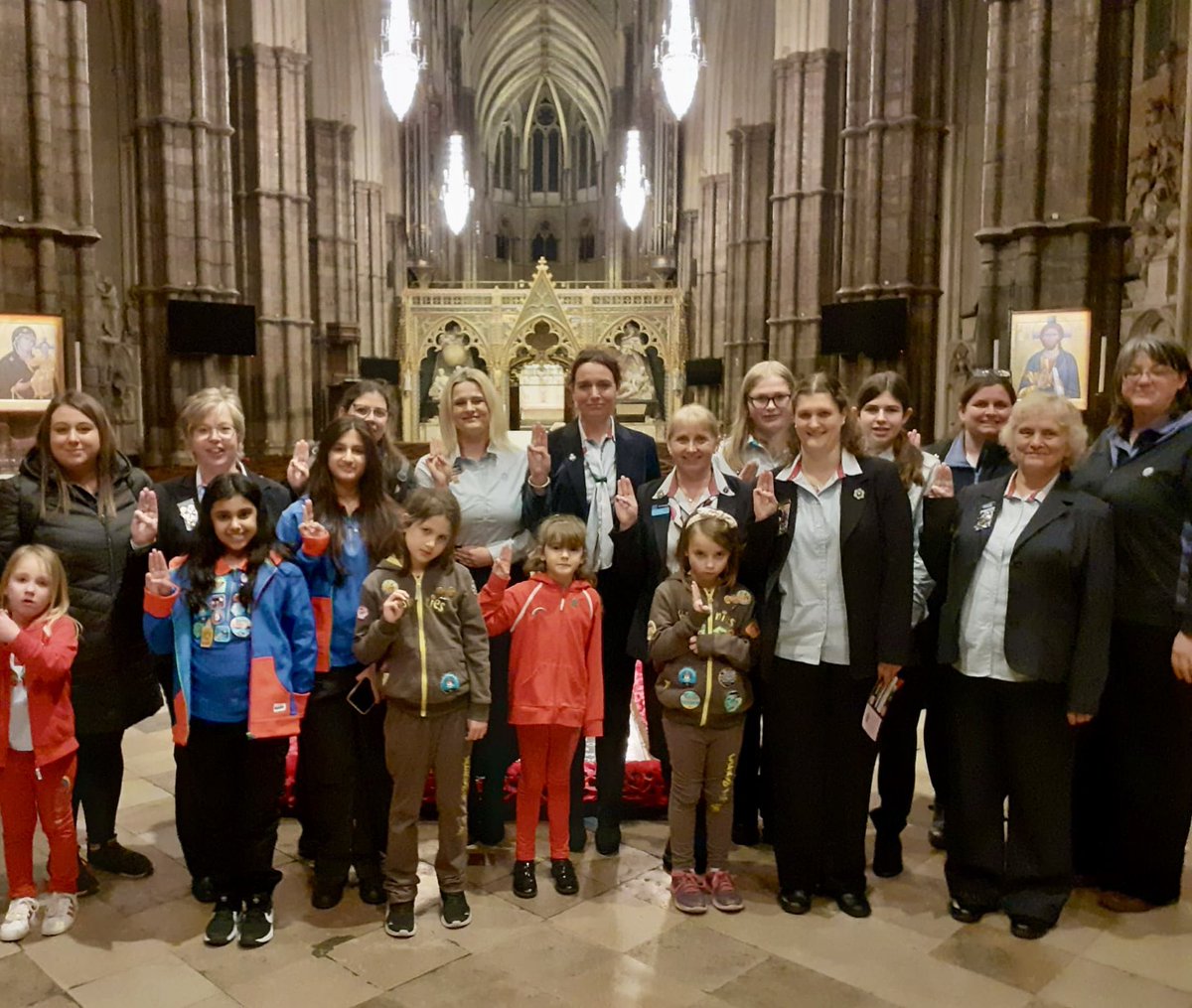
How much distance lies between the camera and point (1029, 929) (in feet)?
11.1

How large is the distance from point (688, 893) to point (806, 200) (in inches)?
711

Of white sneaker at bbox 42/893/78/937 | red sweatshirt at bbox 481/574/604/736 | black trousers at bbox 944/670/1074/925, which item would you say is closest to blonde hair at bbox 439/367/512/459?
red sweatshirt at bbox 481/574/604/736

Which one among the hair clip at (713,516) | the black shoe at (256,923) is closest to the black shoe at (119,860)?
the black shoe at (256,923)

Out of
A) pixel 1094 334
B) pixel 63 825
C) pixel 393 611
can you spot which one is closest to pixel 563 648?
pixel 393 611

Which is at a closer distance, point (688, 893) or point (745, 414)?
point (688, 893)

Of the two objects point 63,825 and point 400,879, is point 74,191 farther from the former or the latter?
point 400,879

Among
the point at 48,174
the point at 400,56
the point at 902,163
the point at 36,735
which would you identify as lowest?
the point at 36,735

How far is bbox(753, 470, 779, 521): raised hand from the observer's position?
3.37 m

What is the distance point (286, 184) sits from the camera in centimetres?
1939

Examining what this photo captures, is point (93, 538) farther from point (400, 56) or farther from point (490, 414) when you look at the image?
point (400, 56)

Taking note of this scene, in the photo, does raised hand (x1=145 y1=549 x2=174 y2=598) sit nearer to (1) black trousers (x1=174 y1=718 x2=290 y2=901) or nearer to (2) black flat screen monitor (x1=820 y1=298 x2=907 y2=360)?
(1) black trousers (x1=174 y1=718 x2=290 y2=901)

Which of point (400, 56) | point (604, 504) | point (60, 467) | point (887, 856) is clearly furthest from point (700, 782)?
point (400, 56)

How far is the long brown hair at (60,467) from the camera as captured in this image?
3.48 meters

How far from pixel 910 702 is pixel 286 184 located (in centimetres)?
1854
